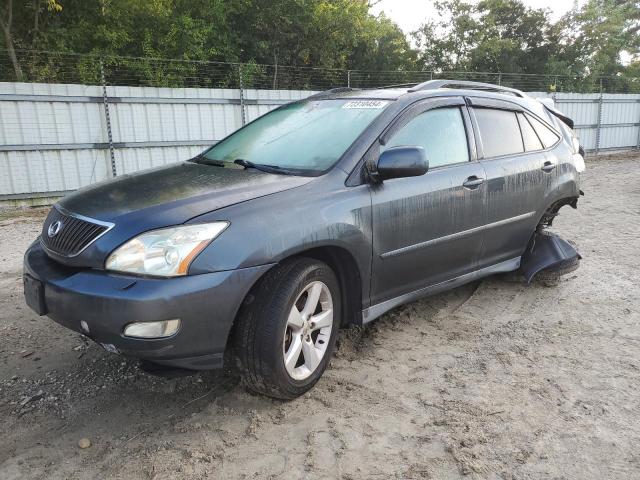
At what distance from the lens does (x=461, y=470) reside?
2.39 m

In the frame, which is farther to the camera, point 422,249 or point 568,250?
point 568,250

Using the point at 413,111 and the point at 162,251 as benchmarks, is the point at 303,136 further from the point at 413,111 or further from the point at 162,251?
the point at 162,251

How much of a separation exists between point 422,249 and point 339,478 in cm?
161

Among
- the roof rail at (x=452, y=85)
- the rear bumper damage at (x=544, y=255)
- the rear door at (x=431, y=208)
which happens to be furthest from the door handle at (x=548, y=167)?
the rear door at (x=431, y=208)

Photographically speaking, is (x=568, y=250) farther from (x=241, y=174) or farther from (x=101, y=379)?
(x=101, y=379)

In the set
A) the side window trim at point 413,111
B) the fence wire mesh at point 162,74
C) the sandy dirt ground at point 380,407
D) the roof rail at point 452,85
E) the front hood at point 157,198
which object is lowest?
the sandy dirt ground at point 380,407

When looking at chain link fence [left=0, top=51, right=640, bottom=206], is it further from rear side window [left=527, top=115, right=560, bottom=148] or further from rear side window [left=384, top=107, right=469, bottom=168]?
rear side window [left=384, top=107, right=469, bottom=168]

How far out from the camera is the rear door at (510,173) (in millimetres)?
4000

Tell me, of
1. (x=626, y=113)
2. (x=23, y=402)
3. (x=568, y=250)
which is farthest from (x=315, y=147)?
(x=626, y=113)

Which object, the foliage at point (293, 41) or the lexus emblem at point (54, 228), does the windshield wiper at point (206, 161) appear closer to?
the lexus emblem at point (54, 228)

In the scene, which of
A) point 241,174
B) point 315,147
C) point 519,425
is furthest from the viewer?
point 315,147

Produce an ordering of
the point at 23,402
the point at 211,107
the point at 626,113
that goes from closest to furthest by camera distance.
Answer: the point at 23,402, the point at 211,107, the point at 626,113

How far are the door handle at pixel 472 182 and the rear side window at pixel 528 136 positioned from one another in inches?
32.5

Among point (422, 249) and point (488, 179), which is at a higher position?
point (488, 179)
